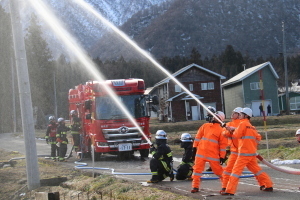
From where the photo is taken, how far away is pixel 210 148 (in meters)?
8.94

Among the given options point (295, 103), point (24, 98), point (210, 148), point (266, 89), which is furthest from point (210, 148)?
point (295, 103)

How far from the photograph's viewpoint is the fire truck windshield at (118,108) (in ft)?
54.3

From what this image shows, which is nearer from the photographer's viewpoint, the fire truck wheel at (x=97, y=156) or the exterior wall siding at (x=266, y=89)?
the fire truck wheel at (x=97, y=156)

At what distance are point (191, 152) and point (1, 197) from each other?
16.1ft

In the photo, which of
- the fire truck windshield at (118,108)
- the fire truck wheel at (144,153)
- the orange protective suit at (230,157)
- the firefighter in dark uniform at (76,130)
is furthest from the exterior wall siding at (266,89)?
the orange protective suit at (230,157)

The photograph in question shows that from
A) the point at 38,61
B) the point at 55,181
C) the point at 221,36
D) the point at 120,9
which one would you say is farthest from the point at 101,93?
the point at 120,9

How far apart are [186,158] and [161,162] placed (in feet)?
2.18

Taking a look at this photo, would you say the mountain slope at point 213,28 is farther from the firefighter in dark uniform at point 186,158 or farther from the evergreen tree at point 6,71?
the firefighter in dark uniform at point 186,158

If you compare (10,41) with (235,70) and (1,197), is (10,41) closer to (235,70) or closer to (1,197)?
(1,197)

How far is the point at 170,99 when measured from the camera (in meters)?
53.9

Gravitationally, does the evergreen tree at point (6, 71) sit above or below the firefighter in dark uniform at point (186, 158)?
above

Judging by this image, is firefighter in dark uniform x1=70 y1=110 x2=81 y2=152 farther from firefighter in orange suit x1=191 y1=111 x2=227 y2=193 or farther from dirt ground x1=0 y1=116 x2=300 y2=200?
firefighter in orange suit x1=191 y1=111 x2=227 y2=193

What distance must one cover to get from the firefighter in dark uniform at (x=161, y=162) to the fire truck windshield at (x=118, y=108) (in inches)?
233

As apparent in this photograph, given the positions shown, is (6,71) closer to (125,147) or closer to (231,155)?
(125,147)
